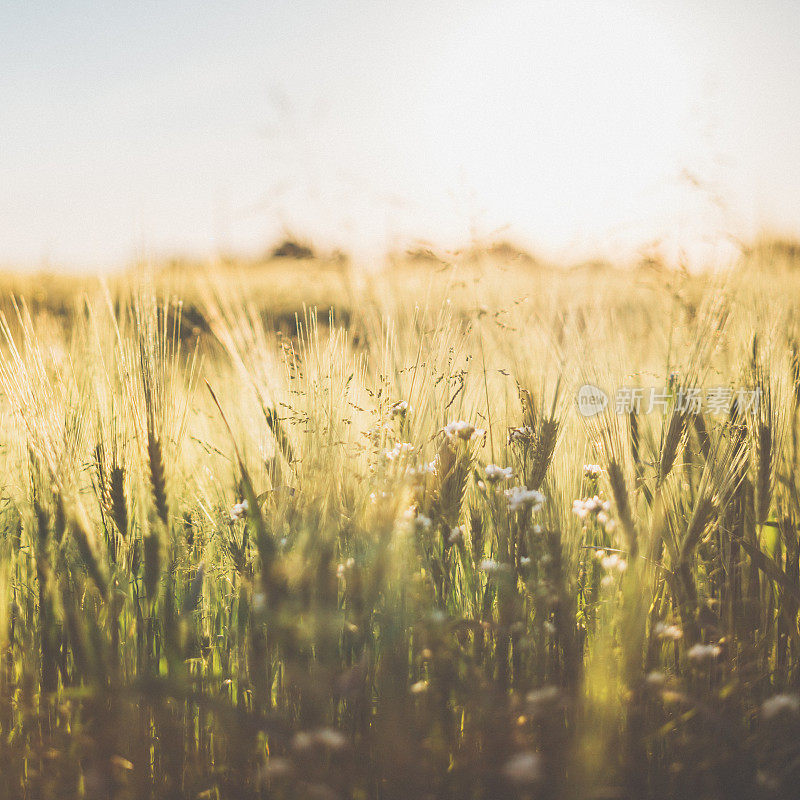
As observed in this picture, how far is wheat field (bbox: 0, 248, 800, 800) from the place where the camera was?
96 cm

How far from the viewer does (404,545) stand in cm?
118

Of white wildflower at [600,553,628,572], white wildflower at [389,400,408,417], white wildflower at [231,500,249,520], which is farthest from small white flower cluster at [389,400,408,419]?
white wildflower at [600,553,628,572]

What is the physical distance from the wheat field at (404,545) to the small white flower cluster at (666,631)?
21 millimetres

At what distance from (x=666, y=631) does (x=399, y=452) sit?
516 mm

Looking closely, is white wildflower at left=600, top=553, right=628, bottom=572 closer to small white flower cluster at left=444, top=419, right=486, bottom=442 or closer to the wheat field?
the wheat field

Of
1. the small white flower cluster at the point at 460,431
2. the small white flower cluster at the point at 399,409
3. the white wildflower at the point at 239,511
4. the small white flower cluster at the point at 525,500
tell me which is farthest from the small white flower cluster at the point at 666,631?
the white wildflower at the point at 239,511

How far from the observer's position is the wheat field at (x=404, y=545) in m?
0.96

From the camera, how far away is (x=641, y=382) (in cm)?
139

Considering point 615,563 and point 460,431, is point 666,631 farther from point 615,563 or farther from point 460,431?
point 460,431

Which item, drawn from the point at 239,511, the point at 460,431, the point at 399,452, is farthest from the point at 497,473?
the point at 239,511

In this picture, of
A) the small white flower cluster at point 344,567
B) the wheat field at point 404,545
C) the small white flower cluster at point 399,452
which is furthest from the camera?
the small white flower cluster at point 399,452

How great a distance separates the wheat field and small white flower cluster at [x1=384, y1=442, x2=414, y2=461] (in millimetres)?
12

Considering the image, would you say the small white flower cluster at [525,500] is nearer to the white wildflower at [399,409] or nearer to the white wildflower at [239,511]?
the white wildflower at [399,409]

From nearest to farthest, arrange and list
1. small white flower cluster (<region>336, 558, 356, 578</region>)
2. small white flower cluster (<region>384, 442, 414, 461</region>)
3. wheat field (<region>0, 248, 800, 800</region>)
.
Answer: wheat field (<region>0, 248, 800, 800</region>) → small white flower cluster (<region>336, 558, 356, 578</region>) → small white flower cluster (<region>384, 442, 414, 461</region>)
